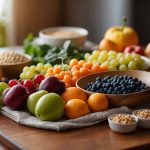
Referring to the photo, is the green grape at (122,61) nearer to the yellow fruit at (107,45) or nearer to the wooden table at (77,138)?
the yellow fruit at (107,45)

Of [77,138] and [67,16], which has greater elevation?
[77,138]

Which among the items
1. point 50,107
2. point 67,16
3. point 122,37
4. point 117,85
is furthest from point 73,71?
point 67,16

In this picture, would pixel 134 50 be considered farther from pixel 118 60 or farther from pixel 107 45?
pixel 118 60

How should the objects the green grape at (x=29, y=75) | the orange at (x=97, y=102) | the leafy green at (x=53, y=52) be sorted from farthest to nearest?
the leafy green at (x=53, y=52)
the green grape at (x=29, y=75)
the orange at (x=97, y=102)

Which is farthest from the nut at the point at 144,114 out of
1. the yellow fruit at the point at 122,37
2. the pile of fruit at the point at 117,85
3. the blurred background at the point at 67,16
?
the blurred background at the point at 67,16

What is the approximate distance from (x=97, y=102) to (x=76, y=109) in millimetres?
86

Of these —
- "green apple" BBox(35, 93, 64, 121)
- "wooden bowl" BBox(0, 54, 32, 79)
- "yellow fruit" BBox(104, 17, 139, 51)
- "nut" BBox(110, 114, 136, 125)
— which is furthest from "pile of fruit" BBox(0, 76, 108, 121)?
"yellow fruit" BBox(104, 17, 139, 51)

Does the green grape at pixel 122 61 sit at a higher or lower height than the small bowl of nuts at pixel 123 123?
higher

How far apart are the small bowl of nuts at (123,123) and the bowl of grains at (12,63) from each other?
0.74 meters

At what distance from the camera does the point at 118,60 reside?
2289 millimetres

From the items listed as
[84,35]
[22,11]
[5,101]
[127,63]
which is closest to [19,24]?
[22,11]

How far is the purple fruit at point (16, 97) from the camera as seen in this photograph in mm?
1832

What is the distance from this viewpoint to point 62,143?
158 centimetres

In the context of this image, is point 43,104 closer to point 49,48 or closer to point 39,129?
point 39,129
